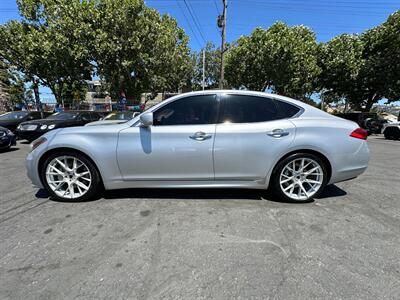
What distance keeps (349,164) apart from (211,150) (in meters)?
2.00

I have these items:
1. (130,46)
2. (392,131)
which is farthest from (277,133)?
(392,131)

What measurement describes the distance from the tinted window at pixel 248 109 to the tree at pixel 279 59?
19.7 meters

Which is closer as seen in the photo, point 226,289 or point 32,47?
point 226,289

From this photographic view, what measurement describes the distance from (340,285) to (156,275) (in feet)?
4.98

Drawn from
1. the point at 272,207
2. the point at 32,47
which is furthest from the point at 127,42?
the point at 272,207

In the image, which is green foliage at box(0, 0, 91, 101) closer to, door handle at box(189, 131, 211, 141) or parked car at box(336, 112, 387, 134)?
door handle at box(189, 131, 211, 141)

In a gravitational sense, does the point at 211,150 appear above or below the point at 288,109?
below

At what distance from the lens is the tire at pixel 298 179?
3.47 metres

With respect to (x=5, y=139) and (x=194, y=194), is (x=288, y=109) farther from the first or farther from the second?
(x=5, y=139)

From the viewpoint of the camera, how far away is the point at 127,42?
49.8ft

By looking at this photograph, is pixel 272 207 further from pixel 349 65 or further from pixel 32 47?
pixel 349 65

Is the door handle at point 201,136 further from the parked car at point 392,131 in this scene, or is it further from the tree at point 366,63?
the tree at point 366,63

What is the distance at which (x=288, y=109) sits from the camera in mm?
3547

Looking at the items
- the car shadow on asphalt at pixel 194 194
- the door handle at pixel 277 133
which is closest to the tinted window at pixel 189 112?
the door handle at pixel 277 133
